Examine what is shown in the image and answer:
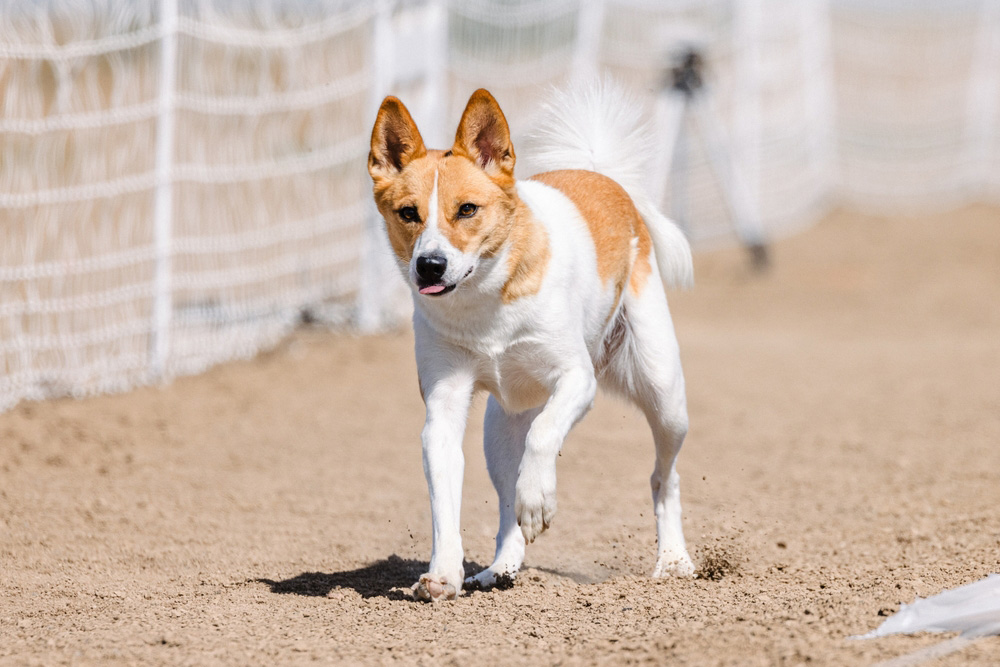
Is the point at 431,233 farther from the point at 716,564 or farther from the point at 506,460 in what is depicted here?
the point at 716,564

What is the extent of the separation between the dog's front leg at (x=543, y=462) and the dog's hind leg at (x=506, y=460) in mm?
534

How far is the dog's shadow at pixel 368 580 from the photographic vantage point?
12.9ft

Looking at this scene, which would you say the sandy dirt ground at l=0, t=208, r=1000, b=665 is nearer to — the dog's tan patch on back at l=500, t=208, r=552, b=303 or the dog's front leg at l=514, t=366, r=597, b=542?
the dog's front leg at l=514, t=366, r=597, b=542

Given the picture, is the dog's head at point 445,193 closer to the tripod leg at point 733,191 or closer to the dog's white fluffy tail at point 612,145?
the dog's white fluffy tail at point 612,145

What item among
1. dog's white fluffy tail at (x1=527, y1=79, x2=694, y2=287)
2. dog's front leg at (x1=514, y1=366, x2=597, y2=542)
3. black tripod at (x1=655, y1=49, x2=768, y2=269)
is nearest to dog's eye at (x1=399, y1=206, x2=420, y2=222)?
dog's front leg at (x1=514, y1=366, x2=597, y2=542)

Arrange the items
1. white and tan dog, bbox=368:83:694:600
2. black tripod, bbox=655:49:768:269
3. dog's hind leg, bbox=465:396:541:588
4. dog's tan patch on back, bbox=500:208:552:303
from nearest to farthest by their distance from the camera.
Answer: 1. white and tan dog, bbox=368:83:694:600
2. dog's tan patch on back, bbox=500:208:552:303
3. dog's hind leg, bbox=465:396:541:588
4. black tripod, bbox=655:49:768:269

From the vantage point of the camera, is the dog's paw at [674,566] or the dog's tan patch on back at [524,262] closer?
the dog's tan patch on back at [524,262]

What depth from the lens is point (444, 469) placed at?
3635 mm

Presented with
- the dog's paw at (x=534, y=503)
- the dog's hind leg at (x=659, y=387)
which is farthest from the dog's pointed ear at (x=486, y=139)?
the dog's paw at (x=534, y=503)

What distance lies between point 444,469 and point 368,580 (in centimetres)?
78

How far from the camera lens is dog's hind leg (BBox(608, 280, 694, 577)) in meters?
4.30

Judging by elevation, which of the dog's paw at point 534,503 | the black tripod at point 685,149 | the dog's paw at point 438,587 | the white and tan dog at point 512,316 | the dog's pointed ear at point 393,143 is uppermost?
the black tripod at point 685,149

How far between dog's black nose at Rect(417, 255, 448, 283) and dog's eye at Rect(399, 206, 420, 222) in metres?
0.23

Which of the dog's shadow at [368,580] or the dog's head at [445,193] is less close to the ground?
the dog's head at [445,193]
